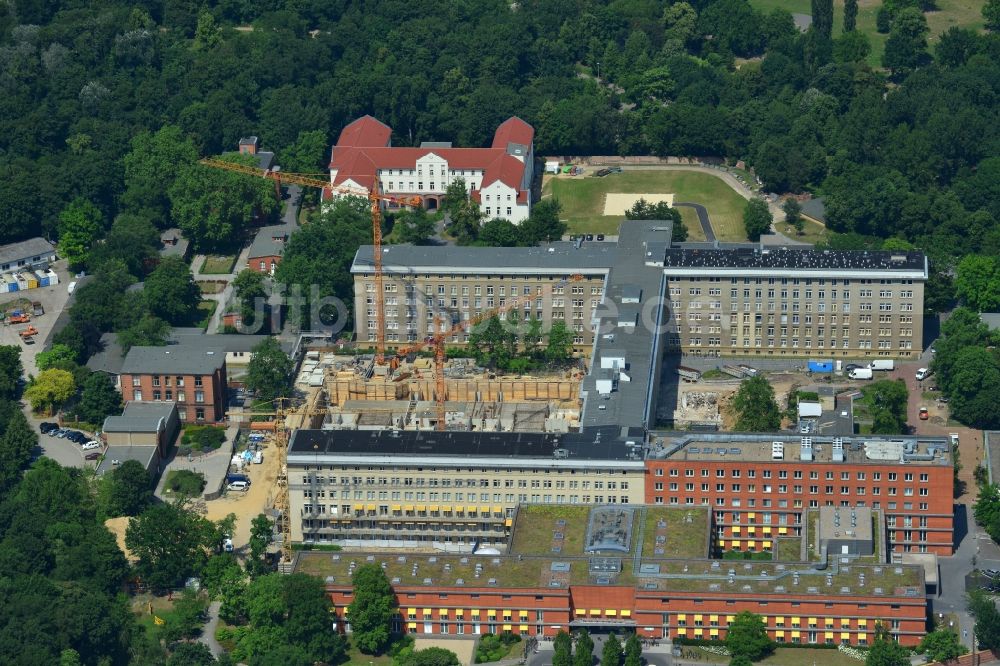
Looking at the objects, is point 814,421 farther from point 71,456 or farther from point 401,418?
point 71,456

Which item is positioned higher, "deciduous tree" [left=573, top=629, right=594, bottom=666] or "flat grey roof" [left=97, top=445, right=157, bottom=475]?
"flat grey roof" [left=97, top=445, right=157, bottom=475]

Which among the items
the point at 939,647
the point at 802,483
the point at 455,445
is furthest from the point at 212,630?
the point at 939,647

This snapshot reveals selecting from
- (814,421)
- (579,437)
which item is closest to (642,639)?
(579,437)

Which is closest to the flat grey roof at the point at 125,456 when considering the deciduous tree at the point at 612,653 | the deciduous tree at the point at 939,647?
the deciduous tree at the point at 612,653

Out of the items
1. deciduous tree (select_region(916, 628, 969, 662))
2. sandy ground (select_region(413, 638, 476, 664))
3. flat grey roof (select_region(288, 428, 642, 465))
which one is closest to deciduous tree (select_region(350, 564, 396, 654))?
sandy ground (select_region(413, 638, 476, 664))

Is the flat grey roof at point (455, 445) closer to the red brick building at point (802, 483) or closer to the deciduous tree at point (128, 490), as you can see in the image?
the red brick building at point (802, 483)

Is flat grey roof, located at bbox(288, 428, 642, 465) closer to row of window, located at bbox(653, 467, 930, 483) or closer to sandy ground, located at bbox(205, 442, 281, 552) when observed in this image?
row of window, located at bbox(653, 467, 930, 483)
